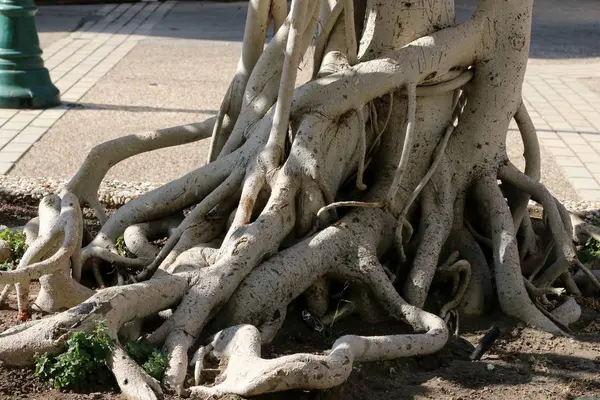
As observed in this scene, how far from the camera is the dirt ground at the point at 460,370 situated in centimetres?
412

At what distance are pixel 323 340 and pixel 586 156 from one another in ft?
15.6

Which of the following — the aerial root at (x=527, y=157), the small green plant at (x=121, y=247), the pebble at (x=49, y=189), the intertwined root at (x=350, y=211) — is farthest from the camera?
the pebble at (x=49, y=189)

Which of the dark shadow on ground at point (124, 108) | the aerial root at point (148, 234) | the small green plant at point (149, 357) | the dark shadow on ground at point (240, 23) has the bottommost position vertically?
the dark shadow on ground at point (240, 23)

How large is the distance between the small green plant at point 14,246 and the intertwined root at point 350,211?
14 centimetres

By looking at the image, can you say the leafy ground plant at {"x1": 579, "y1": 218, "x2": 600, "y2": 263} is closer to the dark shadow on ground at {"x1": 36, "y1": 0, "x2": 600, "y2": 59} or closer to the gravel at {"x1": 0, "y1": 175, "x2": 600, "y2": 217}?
the gravel at {"x1": 0, "y1": 175, "x2": 600, "y2": 217}

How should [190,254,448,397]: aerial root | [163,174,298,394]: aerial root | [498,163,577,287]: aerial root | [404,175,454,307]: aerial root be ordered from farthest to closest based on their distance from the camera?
1. [498,163,577,287]: aerial root
2. [404,175,454,307]: aerial root
3. [163,174,298,394]: aerial root
4. [190,254,448,397]: aerial root

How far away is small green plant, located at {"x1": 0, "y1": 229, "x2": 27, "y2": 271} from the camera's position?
5598 mm

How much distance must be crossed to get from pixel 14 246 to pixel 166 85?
5.52m

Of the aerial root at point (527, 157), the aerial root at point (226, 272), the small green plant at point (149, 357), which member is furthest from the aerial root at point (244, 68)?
the small green plant at point (149, 357)

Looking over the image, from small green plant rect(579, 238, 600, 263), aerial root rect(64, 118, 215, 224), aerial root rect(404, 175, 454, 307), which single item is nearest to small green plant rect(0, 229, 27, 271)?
A: aerial root rect(64, 118, 215, 224)

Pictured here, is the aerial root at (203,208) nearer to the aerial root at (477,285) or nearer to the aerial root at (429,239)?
the aerial root at (429,239)

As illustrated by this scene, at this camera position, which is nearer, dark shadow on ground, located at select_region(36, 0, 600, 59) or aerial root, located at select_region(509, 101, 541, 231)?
aerial root, located at select_region(509, 101, 541, 231)

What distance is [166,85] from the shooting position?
11.1 meters

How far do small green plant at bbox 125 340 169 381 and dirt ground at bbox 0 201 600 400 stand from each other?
0.53ft
